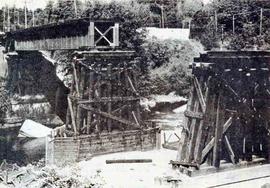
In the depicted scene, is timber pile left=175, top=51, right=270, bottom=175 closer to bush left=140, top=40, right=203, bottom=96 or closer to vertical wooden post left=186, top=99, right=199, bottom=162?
vertical wooden post left=186, top=99, right=199, bottom=162

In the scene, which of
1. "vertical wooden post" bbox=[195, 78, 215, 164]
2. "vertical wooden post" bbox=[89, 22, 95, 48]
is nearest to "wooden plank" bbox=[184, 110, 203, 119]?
"vertical wooden post" bbox=[195, 78, 215, 164]

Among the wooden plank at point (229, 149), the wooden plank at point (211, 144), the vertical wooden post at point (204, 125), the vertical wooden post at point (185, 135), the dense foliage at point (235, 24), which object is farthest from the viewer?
the dense foliage at point (235, 24)

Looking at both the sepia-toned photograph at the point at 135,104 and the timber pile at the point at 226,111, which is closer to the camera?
the timber pile at the point at 226,111

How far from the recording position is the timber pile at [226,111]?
10359mm

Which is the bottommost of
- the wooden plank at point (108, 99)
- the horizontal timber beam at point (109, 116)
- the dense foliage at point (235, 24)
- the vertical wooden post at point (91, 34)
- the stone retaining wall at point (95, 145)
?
the stone retaining wall at point (95, 145)

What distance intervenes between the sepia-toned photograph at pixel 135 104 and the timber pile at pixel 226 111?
26 millimetres

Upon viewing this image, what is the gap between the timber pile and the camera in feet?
34.0

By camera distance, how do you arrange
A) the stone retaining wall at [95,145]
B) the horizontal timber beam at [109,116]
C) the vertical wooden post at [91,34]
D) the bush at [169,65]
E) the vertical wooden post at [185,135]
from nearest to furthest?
the vertical wooden post at [185,135], the stone retaining wall at [95,145], the horizontal timber beam at [109,116], the vertical wooden post at [91,34], the bush at [169,65]

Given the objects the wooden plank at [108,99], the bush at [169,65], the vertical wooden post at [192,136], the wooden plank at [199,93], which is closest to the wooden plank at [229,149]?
the vertical wooden post at [192,136]

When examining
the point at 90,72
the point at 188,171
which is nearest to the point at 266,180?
the point at 188,171

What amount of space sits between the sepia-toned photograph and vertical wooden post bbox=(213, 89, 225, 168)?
25mm

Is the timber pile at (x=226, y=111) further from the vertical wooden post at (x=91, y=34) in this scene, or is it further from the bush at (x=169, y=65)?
the bush at (x=169, y=65)

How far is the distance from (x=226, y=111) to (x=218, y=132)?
622mm

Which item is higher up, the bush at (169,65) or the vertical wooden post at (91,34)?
the vertical wooden post at (91,34)
